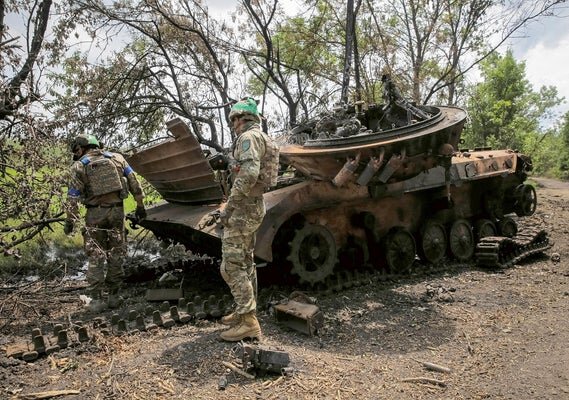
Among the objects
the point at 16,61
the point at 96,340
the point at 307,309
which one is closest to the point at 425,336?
the point at 307,309

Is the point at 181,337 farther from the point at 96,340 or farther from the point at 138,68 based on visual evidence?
the point at 138,68

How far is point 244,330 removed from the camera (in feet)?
16.6

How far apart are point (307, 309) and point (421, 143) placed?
257cm

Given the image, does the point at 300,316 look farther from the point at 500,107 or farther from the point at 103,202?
the point at 500,107

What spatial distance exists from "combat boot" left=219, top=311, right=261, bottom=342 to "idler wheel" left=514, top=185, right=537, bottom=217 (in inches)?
269

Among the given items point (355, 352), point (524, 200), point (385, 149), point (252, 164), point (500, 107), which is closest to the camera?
point (252, 164)

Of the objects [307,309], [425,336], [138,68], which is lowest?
[425,336]

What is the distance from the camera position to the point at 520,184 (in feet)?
33.6

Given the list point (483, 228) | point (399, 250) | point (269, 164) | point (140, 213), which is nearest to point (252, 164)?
point (269, 164)

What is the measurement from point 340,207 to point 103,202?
122 inches

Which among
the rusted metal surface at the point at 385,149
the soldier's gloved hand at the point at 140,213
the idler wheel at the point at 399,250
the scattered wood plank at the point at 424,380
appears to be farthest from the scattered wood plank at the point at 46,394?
the idler wheel at the point at 399,250

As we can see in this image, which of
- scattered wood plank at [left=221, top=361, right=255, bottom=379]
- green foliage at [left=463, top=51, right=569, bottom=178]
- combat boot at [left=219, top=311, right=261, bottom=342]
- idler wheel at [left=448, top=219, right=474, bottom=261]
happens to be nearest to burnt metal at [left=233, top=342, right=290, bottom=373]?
scattered wood plank at [left=221, top=361, right=255, bottom=379]

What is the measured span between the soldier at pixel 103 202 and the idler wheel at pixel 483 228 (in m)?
5.70

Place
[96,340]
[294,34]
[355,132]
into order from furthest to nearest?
1. [294,34]
2. [355,132]
3. [96,340]
